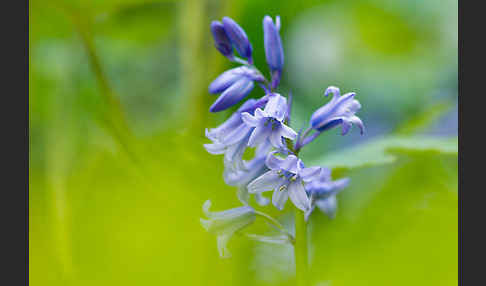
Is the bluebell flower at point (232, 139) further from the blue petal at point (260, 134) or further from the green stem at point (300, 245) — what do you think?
the green stem at point (300, 245)

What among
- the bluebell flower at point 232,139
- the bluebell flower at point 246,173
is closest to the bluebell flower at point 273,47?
the bluebell flower at point 232,139

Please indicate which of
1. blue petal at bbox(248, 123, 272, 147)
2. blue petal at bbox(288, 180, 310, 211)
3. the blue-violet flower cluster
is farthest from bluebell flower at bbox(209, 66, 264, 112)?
blue petal at bbox(288, 180, 310, 211)

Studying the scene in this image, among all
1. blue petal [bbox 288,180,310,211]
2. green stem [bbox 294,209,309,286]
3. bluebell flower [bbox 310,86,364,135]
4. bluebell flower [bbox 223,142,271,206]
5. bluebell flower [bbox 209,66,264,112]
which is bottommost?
green stem [bbox 294,209,309,286]

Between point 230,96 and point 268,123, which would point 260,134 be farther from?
point 230,96

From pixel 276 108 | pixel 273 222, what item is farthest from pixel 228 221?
pixel 276 108

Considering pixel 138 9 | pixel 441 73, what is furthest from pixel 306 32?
pixel 138 9

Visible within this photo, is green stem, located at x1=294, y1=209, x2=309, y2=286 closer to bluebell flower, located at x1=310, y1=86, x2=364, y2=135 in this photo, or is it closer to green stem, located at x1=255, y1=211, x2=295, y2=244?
green stem, located at x1=255, y1=211, x2=295, y2=244

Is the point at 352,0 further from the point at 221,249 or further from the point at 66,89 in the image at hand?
the point at 221,249
